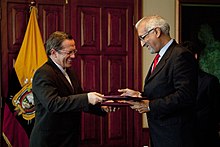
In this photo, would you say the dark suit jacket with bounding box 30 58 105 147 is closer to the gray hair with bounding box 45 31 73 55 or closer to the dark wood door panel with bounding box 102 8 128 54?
the gray hair with bounding box 45 31 73 55

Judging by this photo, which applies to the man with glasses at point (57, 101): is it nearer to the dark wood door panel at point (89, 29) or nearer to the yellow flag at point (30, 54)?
the yellow flag at point (30, 54)

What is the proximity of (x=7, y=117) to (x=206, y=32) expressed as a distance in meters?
2.53

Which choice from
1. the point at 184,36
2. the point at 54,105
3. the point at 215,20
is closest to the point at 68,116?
the point at 54,105

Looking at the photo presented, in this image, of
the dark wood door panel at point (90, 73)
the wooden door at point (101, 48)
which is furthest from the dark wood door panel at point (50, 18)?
the dark wood door panel at point (90, 73)

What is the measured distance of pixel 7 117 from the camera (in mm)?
3719

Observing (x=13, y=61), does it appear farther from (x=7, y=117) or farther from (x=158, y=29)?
(x=158, y=29)

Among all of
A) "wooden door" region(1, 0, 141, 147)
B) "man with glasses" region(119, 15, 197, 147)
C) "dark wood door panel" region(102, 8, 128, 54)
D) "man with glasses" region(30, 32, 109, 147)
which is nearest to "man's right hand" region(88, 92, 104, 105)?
"man with glasses" region(30, 32, 109, 147)

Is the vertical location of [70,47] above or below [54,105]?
above

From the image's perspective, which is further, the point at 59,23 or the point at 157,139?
the point at 59,23

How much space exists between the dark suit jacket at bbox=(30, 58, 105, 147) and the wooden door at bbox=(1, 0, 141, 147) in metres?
1.60

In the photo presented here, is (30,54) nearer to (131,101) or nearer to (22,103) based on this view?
(22,103)

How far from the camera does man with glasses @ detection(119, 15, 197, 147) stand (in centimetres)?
214

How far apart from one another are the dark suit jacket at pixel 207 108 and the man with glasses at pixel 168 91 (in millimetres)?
755

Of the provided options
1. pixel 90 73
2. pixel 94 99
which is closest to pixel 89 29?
pixel 90 73
